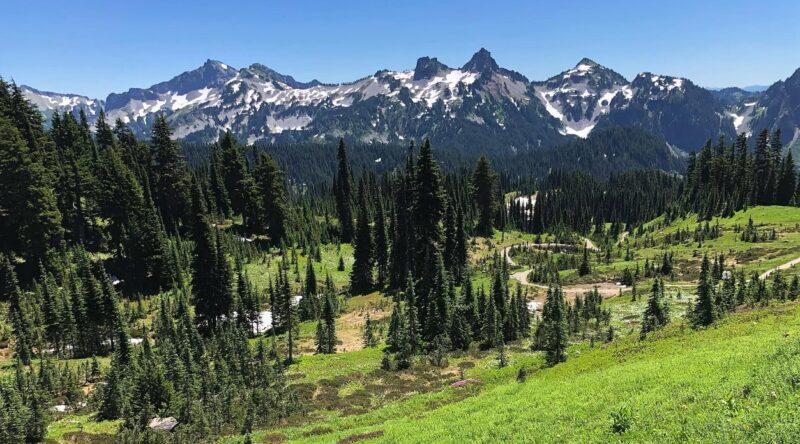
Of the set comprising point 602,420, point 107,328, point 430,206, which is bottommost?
point 107,328

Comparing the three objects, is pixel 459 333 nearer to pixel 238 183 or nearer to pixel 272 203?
pixel 272 203

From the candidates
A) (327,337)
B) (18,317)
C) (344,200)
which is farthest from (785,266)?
(18,317)

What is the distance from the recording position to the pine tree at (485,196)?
11503 cm

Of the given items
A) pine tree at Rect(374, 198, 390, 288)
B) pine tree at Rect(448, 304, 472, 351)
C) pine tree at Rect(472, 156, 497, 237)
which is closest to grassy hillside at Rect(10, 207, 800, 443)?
pine tree at Rect(448, 304, 472, 351)

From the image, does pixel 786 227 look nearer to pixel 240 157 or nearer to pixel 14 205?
pixel 240 157

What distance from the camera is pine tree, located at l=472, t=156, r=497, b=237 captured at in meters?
115

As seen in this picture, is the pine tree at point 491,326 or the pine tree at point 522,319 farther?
the pine tree at point 522,319

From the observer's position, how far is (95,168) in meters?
72.8

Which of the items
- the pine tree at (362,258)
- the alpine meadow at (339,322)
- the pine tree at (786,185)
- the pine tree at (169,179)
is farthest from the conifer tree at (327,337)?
the pine tree at (786,185)

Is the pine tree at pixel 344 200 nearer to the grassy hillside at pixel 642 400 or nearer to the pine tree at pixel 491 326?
the pine tree at pixel 491 326

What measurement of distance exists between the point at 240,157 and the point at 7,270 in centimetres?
4704

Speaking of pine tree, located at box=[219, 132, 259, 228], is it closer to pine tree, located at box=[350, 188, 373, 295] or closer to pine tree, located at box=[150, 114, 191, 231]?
pine tree, located at box=[150, 114, 191, 231]

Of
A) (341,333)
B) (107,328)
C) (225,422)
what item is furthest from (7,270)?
(225,422)

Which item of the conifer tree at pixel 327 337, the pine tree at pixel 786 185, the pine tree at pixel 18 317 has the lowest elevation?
the conifer tree at pixel 327 337
